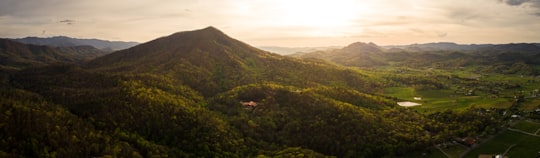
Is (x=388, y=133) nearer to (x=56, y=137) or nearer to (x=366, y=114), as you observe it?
(x=366, y=114)

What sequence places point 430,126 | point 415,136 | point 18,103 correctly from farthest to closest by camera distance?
point 430,126
point 415,136
point 18,103

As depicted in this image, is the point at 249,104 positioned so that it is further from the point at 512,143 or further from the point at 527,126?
the point at 527,126

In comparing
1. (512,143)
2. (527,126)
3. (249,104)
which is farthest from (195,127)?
(527,126)

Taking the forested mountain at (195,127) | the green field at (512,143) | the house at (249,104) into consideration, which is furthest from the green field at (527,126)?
the house at (249,104)

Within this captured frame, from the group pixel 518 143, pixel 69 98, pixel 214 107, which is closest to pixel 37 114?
A: pixel 69 98

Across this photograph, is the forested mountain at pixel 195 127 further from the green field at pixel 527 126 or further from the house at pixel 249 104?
the green field at pixel 527 126

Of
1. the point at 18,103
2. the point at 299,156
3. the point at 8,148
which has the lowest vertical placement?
the point at 299,156

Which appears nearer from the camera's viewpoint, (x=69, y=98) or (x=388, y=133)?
(x=388, y=133)

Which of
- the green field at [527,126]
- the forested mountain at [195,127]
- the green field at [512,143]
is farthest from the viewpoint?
the green field at [527,126]

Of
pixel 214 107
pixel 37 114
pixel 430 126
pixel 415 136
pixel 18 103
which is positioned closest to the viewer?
pixel 37 114

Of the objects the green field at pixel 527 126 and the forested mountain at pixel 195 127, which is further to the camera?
the green field at pixel 527 126
